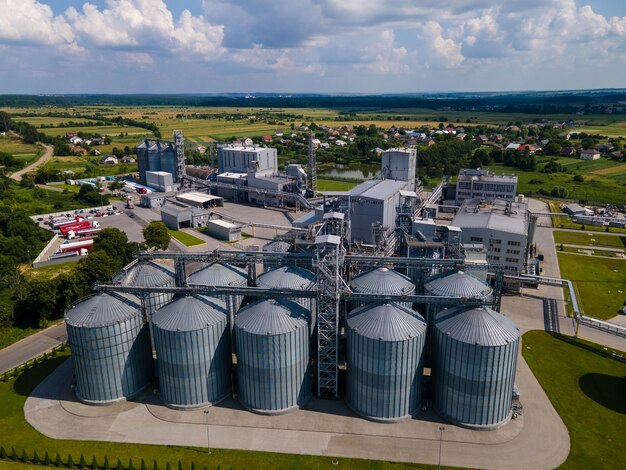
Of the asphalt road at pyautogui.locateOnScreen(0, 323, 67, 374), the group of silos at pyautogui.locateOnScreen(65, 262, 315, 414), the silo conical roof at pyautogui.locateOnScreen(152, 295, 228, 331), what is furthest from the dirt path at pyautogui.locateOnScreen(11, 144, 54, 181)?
the silo conical roof at pyautogui.locateOnScreen(152, 295, 228, 331)

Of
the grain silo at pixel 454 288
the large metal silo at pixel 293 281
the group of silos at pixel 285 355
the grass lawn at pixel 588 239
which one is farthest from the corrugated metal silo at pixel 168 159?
the grain silo at pixel 454 288

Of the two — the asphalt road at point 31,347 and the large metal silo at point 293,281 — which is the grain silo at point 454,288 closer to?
the large metal silo at point 293,281

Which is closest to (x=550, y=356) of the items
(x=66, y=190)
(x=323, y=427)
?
(x=323, y=427)

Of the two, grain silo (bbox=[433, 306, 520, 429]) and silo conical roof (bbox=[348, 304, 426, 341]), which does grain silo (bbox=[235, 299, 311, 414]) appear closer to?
silo conical roof (bbox=[348, 304, 426, 341])

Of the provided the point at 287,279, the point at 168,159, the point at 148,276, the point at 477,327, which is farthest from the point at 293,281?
the point at 168,159

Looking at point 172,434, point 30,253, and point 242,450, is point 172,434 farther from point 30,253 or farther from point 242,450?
point 30,253
